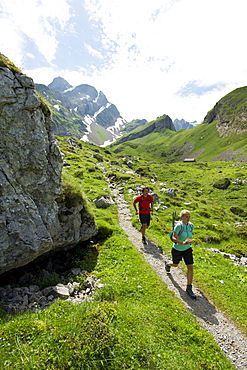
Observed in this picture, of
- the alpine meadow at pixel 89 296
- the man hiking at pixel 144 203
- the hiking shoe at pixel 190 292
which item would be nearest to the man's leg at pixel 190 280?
the hiking shoe at pixel 190 292

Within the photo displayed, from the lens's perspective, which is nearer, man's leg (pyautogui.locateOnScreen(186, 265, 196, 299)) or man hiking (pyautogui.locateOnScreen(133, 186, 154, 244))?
man's leg (pyautogui.locateOnScreen(186, 265, 196, 299))

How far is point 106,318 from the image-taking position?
683 centimetres

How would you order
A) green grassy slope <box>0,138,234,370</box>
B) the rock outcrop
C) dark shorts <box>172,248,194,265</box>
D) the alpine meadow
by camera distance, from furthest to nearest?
1. dark shorts <box>172,248,194,265</box>
2. the rock outcrop
3. the alpine meadow
4. green grassy slope <box>0,138,234,370</box>

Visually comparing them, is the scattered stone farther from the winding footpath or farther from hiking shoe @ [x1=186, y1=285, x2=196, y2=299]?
hiking shoe @ [x1=186, y1=285, x2=196, y2=299]

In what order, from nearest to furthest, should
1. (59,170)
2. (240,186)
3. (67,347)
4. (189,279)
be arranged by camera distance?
(67,347) < (189,279) < (59,170) < (240,186)

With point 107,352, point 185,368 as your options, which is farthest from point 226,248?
point 107,352

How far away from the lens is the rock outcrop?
28.8 feet

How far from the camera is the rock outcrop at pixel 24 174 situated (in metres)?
8.78

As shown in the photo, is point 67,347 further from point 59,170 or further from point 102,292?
point 59,170

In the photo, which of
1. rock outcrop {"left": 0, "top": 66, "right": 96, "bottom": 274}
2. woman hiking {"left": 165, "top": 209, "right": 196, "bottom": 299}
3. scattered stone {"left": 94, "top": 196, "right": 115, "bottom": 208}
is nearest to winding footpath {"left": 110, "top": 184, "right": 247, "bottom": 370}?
woman hiking {"left": 165, "top": 209, "right": 196, "bottom": 299}

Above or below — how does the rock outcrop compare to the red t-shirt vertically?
above

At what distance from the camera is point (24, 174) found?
9781mm

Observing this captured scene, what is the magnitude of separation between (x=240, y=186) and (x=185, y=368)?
201ft

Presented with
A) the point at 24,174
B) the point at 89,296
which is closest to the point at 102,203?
the point at 24,174
